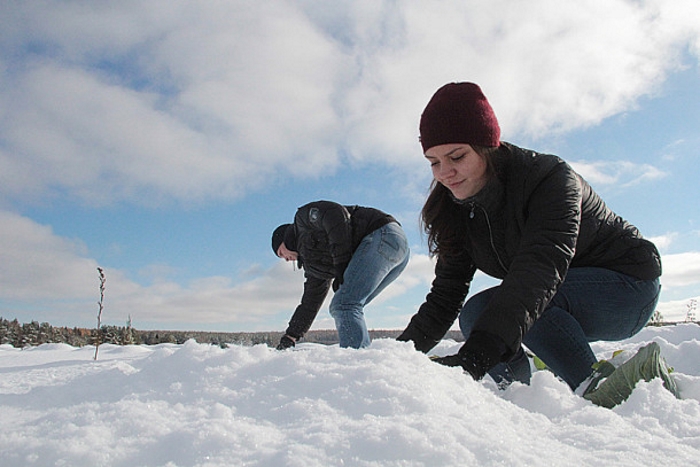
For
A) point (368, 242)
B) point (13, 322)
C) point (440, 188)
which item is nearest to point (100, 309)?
point (368, 242)

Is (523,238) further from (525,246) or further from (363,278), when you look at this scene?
(363,278)

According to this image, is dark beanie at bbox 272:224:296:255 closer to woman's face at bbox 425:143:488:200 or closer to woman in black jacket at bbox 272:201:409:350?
woman in black jacket at bbox 272:201:409:350

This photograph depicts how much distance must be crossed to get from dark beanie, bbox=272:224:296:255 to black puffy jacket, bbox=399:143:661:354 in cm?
196

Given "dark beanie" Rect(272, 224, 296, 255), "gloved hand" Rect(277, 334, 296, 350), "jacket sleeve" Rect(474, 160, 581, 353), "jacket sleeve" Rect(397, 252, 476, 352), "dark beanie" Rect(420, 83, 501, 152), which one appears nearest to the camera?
"jacket sleeve" Rect(474, 160, 581, 353)

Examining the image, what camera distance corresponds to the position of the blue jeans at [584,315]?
235 centimetres

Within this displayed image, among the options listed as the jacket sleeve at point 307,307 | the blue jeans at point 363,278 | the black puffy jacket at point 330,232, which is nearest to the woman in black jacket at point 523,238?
the blue jeans at point 363,278

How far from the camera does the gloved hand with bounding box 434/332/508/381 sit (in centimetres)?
166

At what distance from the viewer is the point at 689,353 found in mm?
3547

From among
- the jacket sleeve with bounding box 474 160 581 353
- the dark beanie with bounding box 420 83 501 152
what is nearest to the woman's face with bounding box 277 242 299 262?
the dark beanie with bounding box 420 83 501 152

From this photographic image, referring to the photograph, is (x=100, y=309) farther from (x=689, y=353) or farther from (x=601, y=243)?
(x=689, y=353)

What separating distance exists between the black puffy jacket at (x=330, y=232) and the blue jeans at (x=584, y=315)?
5.39ft

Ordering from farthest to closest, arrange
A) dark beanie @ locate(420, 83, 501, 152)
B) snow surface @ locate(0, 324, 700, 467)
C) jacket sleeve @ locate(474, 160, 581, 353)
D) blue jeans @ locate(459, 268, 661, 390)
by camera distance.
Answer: blue jeans @ locate(459, 268, 661, 390)
dark beanie @ locate(420, 83, 501, 152)
jacket sleeve @ locate(474, 160, 581, 353)
snow surface @ locate(0, 324, 700, 467)

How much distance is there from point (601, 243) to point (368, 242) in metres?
1.74

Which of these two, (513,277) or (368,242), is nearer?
(513,277)
